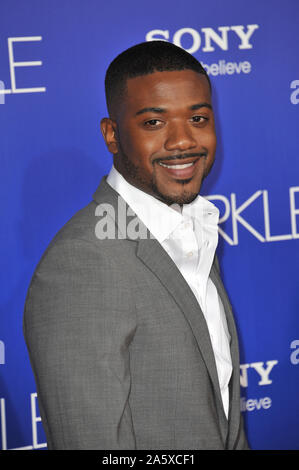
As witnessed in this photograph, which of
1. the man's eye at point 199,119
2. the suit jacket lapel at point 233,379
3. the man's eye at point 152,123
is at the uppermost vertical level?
the man's eye at point 199,119

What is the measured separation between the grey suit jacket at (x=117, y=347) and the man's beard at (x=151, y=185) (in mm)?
66

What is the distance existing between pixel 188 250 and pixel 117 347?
0.36 metres

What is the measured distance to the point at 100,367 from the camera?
107 centimetres

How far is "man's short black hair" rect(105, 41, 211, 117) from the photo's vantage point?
1.26 metres

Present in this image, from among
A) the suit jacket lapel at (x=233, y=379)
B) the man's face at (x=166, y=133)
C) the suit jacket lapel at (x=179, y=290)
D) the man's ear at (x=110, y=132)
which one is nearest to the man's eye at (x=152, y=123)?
the man's face at (x=166, y=133)

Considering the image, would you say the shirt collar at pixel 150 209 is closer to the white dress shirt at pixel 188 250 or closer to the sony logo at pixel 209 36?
the white dress shirt at pixel 188 250

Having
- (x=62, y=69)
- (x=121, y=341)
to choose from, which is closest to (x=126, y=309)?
(x=121, y=341)

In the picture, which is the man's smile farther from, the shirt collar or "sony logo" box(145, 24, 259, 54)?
"sony logo" box(145, 24, 259, 54)

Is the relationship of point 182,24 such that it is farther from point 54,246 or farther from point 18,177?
point 54,246

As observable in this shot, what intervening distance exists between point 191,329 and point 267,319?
53.4 inches

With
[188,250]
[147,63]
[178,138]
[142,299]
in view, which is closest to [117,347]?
[142,299]

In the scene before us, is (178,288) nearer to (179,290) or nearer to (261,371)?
(179,290)

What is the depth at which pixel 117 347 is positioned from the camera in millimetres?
1086

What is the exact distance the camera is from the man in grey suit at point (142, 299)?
3.54ft
